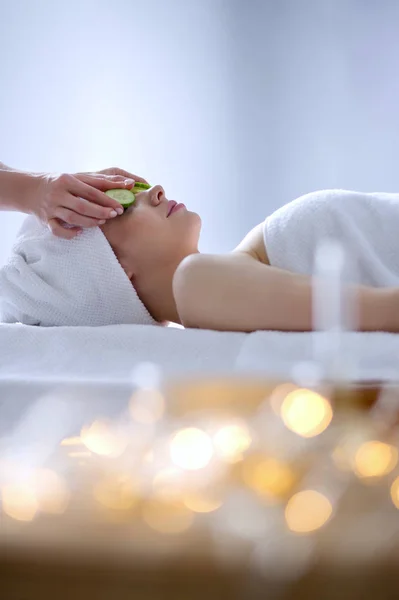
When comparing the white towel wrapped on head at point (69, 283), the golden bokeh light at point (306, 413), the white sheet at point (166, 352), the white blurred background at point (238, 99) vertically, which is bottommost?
the golden bokeh light at point (306, 413)

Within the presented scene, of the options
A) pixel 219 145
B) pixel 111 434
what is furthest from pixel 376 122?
pixel 111 434

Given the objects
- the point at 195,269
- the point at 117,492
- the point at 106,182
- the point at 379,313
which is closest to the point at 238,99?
the point at 106,182

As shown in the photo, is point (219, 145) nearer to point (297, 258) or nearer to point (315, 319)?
point (297, 258)

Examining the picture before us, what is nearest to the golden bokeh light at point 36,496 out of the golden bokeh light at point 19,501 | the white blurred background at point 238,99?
the golden bokeh light at point 19,501

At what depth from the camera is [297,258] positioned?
46.3 inches

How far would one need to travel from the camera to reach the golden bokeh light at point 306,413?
750 mm

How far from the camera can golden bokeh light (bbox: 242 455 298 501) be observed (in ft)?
2.36

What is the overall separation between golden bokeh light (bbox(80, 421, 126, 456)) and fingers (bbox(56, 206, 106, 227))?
23.4 inches

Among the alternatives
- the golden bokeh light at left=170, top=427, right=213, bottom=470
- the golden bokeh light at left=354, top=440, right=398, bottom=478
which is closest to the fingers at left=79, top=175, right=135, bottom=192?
the golden bokeh light at left=170, top=427, right=213, bottom=470

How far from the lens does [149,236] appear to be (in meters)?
1.40

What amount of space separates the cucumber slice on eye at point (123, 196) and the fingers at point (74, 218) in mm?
66

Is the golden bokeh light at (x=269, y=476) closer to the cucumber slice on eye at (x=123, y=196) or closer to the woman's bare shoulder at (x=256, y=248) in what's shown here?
the woman's bare shoulder at (x=256, y=248)

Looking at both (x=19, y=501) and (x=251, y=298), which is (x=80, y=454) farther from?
(x=251, y=298)

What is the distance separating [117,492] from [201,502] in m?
0.10
